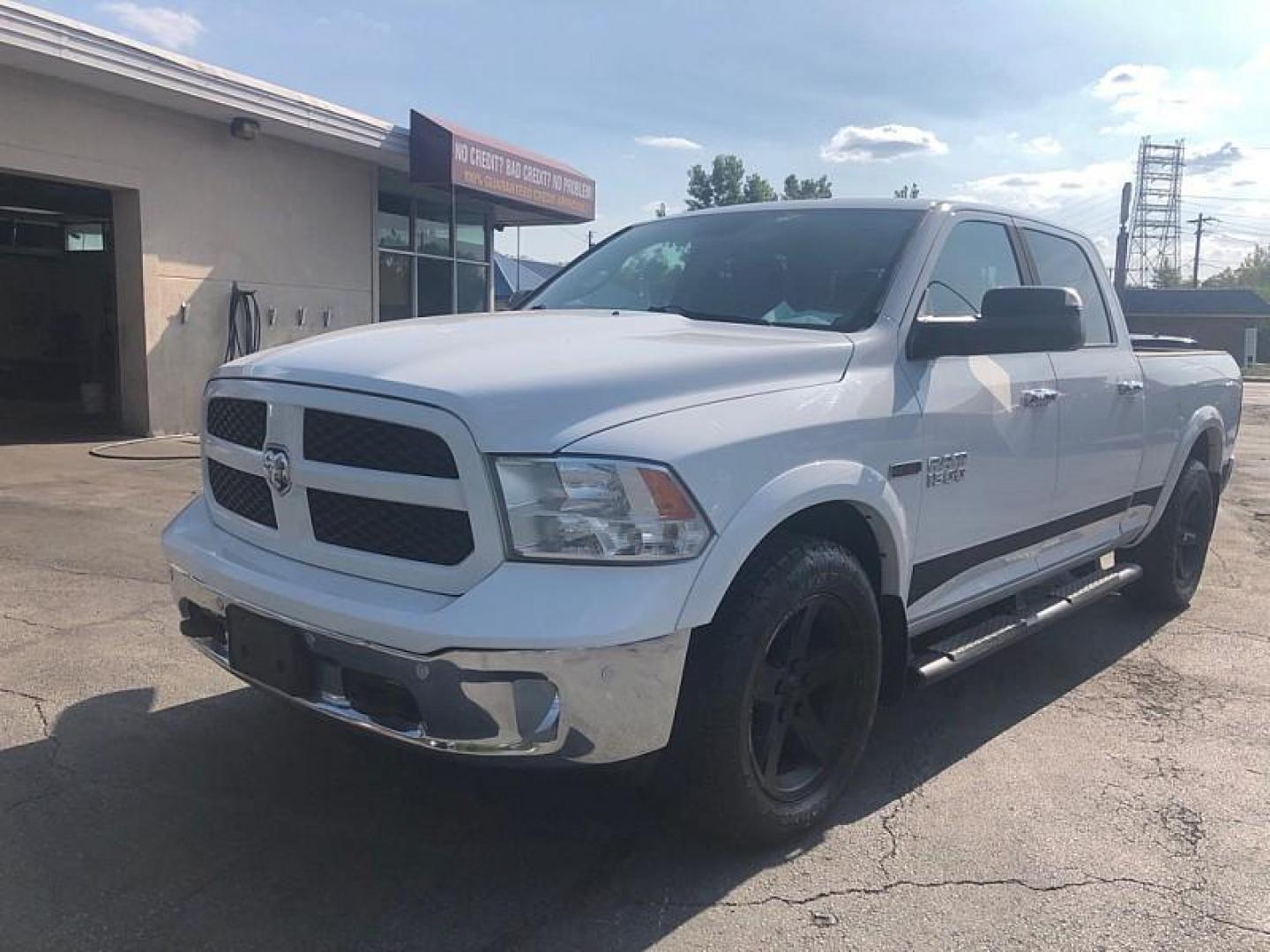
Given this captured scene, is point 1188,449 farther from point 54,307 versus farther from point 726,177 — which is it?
point 726,177

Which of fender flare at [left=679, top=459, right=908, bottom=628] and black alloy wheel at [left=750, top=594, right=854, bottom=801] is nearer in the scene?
fender flare at [left=679, top=459, right=908, bottom=628]

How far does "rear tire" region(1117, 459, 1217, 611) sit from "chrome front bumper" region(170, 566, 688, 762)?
4.08 metres

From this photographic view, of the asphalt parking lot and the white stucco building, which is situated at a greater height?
the white stucco building

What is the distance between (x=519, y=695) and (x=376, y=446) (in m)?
0.76

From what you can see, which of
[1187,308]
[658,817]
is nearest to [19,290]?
[658,817]

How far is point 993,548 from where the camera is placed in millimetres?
3965

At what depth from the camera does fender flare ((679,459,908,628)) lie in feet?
8.61

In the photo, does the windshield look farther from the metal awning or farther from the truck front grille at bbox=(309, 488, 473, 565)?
the metal awning

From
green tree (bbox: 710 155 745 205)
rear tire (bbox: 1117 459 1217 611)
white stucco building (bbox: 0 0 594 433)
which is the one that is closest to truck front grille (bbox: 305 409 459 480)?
rear tire (bbox: 1117 459 1217 611)

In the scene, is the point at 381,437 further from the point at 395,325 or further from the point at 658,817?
the point at 658,817

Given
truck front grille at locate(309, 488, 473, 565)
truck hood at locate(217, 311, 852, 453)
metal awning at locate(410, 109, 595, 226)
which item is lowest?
truck front grille at locate(309, 488, 473, 565)

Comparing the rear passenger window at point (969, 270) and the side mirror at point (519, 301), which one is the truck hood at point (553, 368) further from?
the side mirror at point (519, 301)

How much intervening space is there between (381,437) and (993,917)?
2.06 meters

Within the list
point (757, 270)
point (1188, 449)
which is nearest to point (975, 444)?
point (757, 270)
